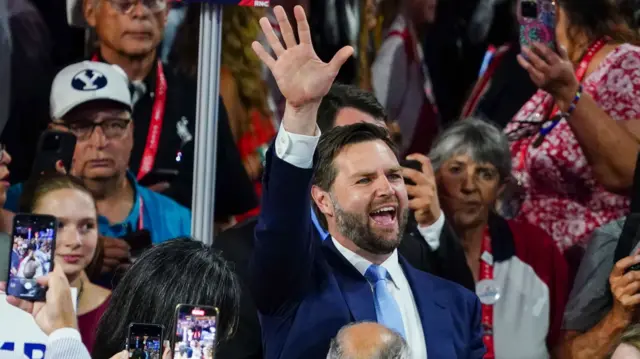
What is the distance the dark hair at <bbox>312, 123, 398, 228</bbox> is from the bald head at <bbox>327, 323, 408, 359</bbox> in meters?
0.56

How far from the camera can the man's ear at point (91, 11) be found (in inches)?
178

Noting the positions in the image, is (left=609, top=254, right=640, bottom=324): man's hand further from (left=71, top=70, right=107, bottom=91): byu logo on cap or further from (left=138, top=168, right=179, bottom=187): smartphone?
(left=71, top=70, right=107, bottom=91): byu logo on cap

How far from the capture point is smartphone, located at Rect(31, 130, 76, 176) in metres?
4.36

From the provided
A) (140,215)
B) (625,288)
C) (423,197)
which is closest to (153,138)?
(140,215)

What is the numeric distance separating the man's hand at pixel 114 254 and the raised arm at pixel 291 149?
46.4 inches

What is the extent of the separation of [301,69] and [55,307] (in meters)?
0.83

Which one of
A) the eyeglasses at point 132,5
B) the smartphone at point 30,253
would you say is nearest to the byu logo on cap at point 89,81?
the eyeglasses at point 132,5

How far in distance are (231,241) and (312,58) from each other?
3.08 ft

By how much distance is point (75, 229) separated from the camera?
4.14 m

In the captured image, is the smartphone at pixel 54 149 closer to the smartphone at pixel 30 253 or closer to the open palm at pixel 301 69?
the smartphone at pixel 30 253

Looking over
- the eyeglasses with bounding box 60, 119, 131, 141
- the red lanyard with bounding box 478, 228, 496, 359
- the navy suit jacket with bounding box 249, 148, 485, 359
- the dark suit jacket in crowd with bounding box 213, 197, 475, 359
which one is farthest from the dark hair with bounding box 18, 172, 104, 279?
the red lanyard with bounding box 478, 228, 496, 359

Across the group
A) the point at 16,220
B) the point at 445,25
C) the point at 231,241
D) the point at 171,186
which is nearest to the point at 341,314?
the point at 231,241

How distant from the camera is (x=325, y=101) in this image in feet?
13.7

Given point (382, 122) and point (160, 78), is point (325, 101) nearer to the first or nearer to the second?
point (382, 122)
